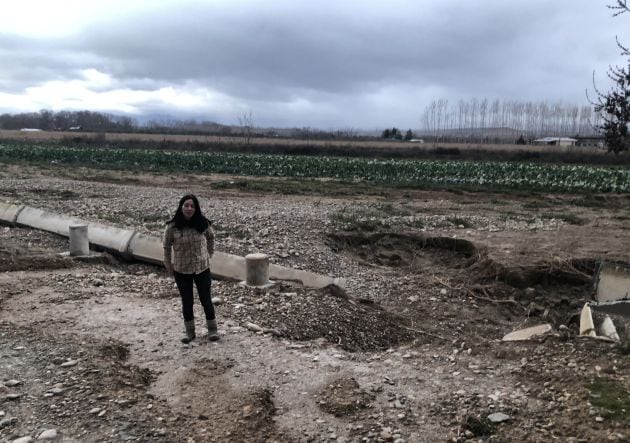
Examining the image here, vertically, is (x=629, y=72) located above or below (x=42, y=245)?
above

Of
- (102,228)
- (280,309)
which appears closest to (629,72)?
(280,309)

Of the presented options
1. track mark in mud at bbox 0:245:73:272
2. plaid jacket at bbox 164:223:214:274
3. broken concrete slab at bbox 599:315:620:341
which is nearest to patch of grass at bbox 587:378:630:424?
broken concrete slab at bbox 599:315:620:341

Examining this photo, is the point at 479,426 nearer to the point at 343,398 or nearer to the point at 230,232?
the point at 343,398

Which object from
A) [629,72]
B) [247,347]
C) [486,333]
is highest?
[629,72]

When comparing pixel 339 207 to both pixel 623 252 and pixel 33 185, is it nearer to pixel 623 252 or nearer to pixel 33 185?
pixel 623 252

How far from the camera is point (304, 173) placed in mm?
33500

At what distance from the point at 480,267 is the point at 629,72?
236 inches

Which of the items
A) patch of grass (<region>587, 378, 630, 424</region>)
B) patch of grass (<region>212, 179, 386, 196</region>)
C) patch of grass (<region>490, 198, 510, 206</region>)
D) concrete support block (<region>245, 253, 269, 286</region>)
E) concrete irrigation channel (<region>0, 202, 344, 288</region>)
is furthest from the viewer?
patch of grass (<region>212, 179, 386, 196</region>)

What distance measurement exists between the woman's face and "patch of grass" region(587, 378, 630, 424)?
407cm

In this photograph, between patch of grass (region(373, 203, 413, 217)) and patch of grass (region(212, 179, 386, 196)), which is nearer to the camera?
patch of grass (region(373, 203, 413, 217))

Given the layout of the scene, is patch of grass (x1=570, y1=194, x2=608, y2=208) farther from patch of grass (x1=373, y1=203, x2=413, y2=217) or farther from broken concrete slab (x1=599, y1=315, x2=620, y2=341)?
broken concrete slab (x1=599, y1=315, x2=620, y2=341)

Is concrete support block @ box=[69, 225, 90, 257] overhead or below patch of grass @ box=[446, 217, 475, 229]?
overhead

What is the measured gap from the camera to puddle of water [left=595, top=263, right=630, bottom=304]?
899cm

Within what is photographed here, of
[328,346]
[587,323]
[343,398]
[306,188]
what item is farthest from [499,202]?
[343,398]
